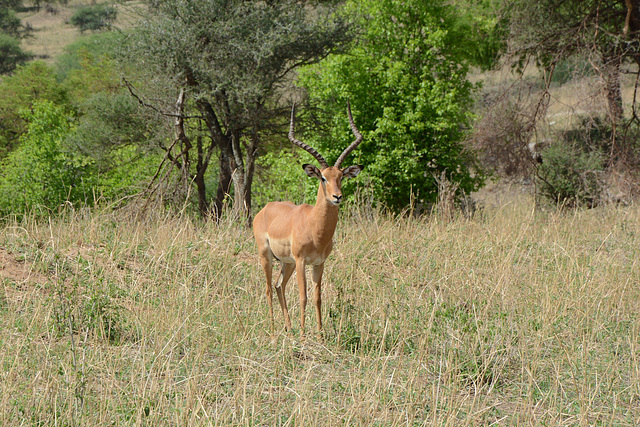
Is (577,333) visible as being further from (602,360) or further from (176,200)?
(176,200)

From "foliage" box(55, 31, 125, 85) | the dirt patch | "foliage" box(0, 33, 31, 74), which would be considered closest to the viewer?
the dirt patch

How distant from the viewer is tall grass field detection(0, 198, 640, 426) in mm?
4172

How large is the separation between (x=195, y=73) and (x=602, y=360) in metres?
10.7

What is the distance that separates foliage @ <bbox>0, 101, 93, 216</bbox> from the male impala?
1298 centimetres

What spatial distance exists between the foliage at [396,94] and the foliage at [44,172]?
819cm

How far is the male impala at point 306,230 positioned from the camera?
17.0 feet

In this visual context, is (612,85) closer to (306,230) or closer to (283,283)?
(283,283)

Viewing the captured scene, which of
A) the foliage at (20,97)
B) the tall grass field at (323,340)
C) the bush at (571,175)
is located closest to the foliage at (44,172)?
the foliage at (20,97)

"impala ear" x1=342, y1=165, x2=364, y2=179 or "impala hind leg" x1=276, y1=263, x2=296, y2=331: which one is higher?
"impala ear" x1=342, y1=165, x2=364, y2=179

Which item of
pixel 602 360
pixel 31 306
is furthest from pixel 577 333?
pixel 31 306

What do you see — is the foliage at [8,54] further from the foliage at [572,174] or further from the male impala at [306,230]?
the male impala at [306,230]

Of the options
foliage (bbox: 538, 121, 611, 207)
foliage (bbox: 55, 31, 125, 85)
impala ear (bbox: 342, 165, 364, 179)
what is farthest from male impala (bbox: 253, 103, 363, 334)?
foliage (bbox: 538, 121, 611, 207)

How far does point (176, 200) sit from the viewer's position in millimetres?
13688

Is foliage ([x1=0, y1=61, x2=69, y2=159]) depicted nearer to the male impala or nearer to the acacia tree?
the acacia tree
